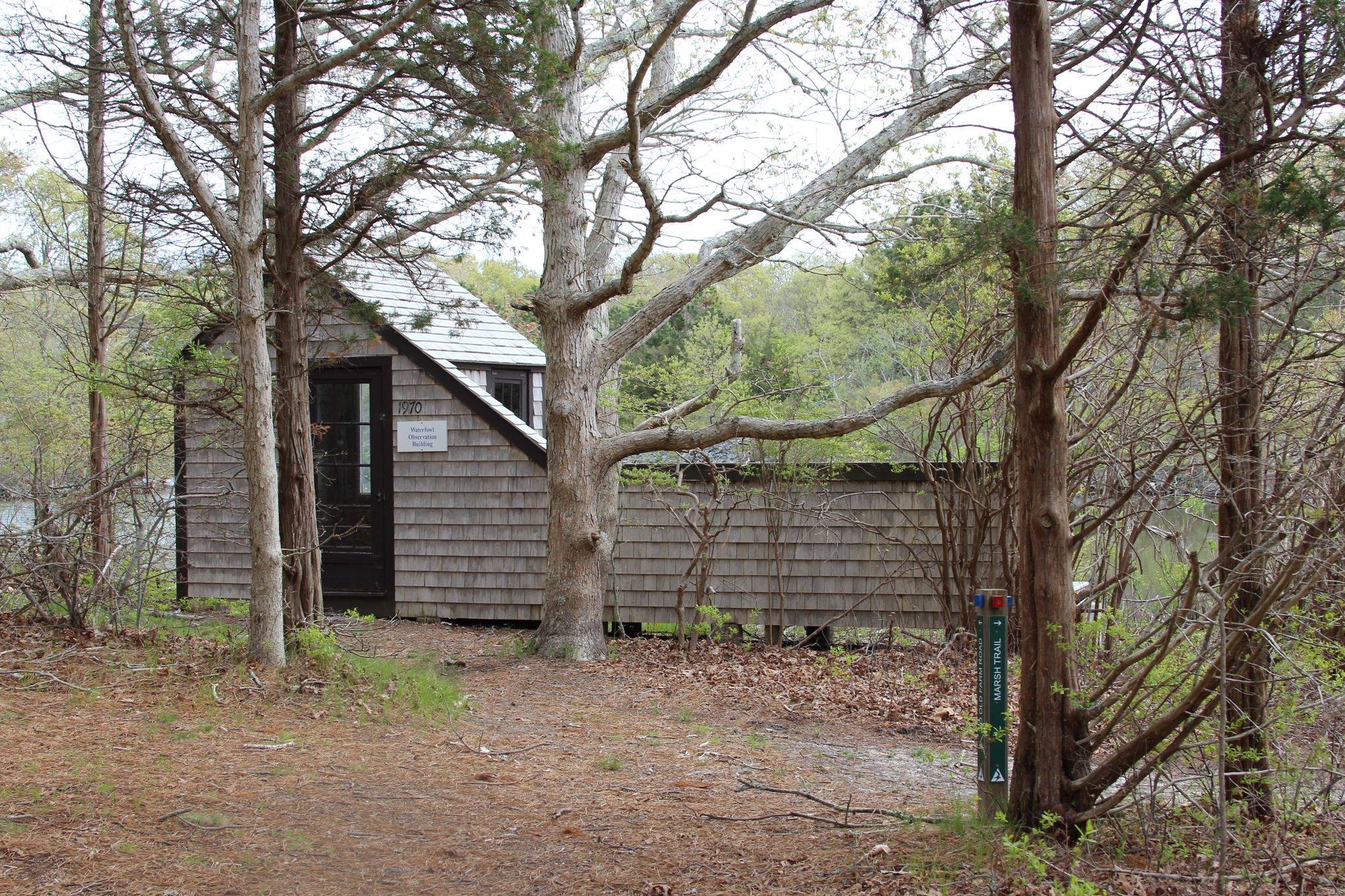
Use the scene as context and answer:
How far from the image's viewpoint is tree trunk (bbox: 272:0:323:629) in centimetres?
753

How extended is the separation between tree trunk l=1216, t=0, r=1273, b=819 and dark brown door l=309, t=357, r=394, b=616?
9178 mm

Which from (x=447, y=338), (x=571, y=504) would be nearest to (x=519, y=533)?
(x=571, y=504)

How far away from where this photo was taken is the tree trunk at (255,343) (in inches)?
265

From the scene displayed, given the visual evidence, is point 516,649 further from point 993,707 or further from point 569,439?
point 993,707

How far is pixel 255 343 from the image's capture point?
6.81m

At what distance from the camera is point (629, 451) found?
9156mm

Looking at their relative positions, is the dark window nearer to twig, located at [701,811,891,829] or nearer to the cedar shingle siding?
the cedar shingle siding

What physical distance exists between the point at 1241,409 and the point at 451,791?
4.11 meters

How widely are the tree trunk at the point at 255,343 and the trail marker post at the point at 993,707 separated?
4779 millimetres

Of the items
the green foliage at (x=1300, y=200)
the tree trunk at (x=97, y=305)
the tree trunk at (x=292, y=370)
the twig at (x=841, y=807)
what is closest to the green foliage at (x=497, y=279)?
the tree trunk at (x=97, y=305)

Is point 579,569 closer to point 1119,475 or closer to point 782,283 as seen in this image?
point 1119,475

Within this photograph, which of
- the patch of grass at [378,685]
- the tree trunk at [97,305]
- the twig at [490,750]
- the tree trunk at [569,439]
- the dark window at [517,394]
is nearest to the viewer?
the twig at [490,750]

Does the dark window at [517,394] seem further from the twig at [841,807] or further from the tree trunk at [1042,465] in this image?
the tree trunk at [1042,465]

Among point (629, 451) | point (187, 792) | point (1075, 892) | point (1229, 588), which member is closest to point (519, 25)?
point (629, 451)
